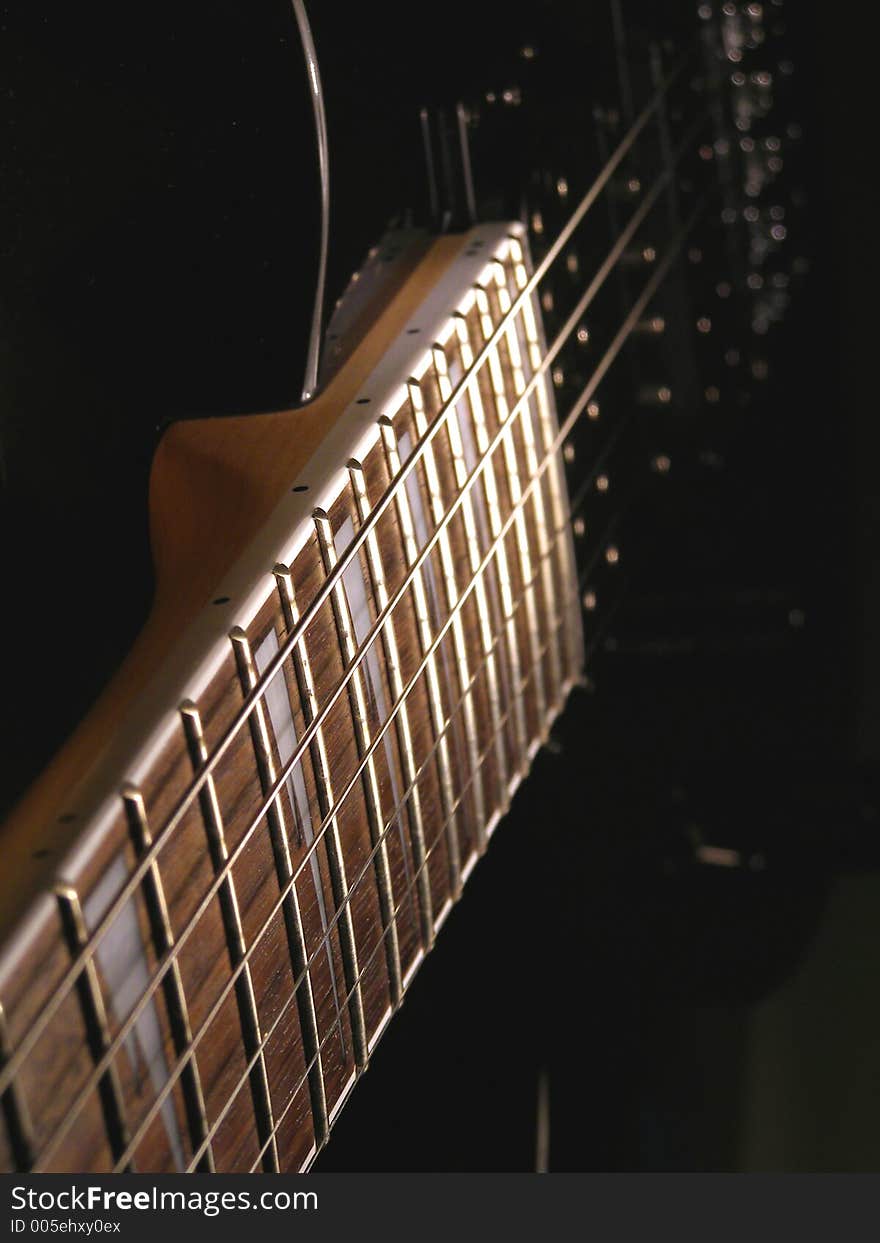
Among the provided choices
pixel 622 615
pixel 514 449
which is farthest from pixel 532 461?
pixel 622 615

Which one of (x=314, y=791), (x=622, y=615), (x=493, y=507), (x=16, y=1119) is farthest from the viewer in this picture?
(x=622, y=615)

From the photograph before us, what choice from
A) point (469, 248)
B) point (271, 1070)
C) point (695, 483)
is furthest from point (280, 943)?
point (695, 483)

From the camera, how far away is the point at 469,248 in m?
0.51

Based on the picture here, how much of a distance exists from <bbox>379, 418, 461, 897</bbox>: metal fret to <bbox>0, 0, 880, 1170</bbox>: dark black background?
4 centimetres

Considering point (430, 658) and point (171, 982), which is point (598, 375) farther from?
point (171, 982)

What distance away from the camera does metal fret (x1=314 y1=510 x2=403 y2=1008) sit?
39cm

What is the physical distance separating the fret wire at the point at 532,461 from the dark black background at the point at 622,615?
51 millimetres

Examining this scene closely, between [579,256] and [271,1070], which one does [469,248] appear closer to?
[579,256]

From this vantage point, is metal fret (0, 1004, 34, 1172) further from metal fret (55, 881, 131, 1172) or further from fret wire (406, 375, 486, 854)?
fret wire (406, 375, 486, 854)

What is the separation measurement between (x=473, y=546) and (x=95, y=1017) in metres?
0.21

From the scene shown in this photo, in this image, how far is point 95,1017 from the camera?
12.0 inches

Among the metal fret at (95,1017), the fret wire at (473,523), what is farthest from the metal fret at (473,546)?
the metal fret at (95,1017)

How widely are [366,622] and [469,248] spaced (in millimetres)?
160

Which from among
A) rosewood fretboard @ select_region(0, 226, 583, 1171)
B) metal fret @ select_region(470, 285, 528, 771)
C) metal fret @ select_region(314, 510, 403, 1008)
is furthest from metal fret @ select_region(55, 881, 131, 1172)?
metal fret @ select_region(470, 285, 528, 771)
